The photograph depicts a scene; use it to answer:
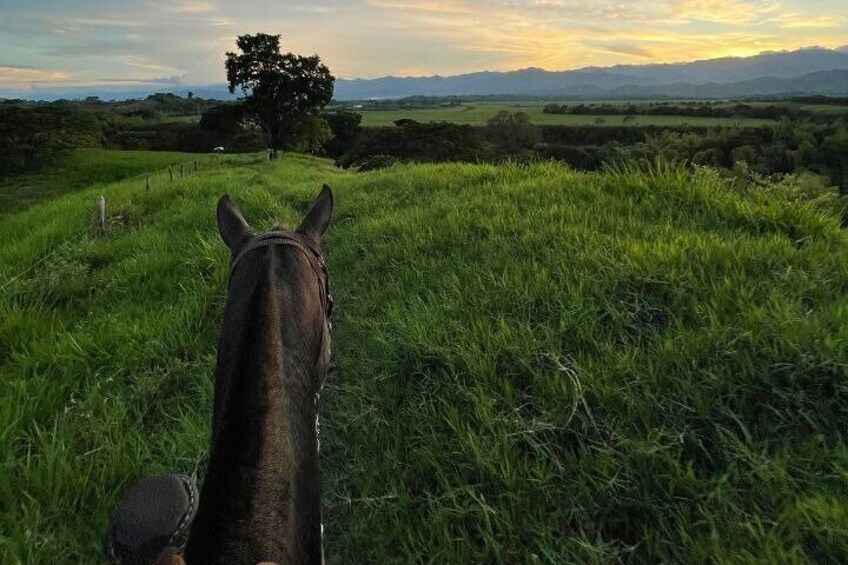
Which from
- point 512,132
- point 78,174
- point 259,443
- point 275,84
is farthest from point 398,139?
point 259,443

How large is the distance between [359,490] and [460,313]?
1.59 m

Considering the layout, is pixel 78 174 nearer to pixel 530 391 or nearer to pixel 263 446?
pixel 530 391

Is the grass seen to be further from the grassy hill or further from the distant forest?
the grassy hill

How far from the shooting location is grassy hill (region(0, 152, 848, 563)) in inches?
83.7

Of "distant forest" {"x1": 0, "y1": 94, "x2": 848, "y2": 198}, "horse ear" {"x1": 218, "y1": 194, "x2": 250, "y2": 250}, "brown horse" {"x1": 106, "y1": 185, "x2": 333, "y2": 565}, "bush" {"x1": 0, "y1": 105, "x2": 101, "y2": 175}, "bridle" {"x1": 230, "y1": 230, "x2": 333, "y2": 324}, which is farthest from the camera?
"bush" {"x1": 0, "y1": 105, "x2": 101, "y2": 175}

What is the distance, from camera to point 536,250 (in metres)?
4.68

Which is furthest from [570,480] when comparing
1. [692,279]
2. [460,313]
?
[692,279]

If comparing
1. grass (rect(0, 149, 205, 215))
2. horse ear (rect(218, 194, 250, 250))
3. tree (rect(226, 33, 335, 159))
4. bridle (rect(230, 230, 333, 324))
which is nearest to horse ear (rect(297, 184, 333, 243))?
bridle (rect(230, 230, 333, 324))

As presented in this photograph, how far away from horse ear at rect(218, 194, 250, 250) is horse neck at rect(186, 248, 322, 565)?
23.8 inches

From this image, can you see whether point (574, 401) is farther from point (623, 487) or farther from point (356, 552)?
point (356, 552)

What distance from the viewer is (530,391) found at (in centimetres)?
298

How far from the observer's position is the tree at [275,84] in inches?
1903

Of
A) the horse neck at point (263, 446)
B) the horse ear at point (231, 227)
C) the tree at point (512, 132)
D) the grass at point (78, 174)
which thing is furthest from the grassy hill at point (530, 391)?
the tree at point (512, 132)

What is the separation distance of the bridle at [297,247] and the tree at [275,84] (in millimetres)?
49750
